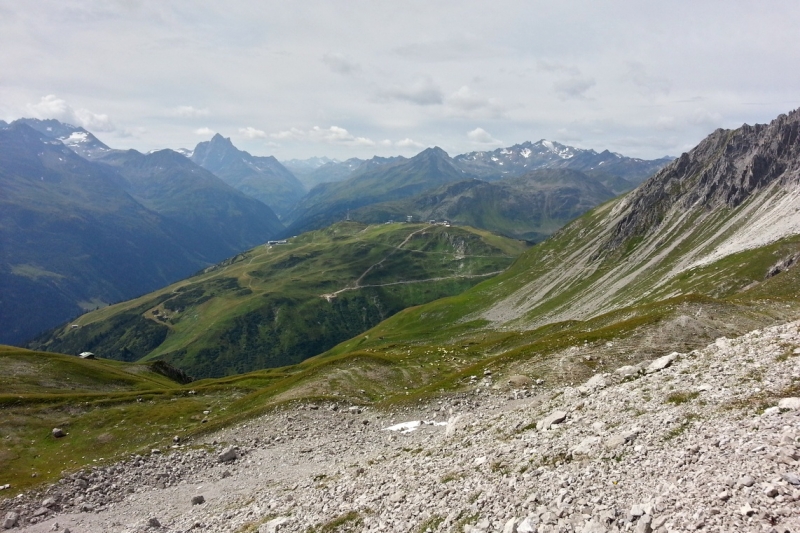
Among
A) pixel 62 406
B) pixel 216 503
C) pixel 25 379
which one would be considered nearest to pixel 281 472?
pixel 216 503

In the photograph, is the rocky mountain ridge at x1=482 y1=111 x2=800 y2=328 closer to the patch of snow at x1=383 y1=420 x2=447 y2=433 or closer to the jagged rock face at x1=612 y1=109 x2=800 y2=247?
the jagged rock face at x1=612 y1=109 x2=800 y2=247

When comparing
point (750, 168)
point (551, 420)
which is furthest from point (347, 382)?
point (750, 168)

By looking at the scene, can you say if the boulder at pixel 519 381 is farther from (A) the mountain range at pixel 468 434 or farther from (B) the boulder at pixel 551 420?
(B) the boulder at pixel 551 420

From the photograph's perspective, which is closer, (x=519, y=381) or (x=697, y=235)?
(x=519, y=381)

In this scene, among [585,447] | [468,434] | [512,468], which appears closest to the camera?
[585,447]

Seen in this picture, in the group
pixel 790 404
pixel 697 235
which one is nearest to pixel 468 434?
pixel 790 404

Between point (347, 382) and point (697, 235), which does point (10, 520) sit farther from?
point (697, 235)

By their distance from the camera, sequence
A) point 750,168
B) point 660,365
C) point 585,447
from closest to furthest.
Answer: point 585,447
point 660,365
point 750,168

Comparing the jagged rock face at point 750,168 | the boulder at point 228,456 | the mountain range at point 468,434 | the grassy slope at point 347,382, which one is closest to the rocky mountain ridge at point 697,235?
the jagged rock face at point 750,168

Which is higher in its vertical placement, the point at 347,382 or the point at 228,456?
the point at 347,382

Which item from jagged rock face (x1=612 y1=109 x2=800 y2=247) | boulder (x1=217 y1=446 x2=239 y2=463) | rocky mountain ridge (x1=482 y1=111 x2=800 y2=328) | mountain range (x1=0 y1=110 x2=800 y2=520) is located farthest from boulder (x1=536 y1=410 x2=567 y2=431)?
jagged rock face (x1=612 y1=109 x2=800 y2=247)

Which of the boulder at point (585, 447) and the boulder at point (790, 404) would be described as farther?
the boulder at point (585, 447)

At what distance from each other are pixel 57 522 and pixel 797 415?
4814 cm

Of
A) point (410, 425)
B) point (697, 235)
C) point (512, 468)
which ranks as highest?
point (697, 235)
